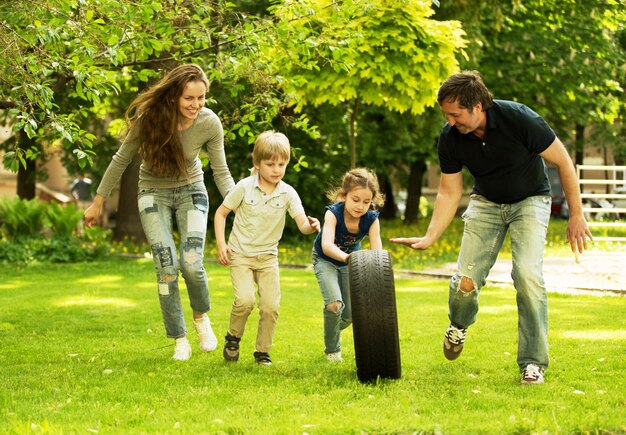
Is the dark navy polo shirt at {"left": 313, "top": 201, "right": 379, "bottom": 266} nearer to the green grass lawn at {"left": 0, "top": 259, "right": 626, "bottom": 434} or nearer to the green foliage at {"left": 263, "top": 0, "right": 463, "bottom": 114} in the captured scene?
the green grass lawn at {"left": 0, "top": 259, "right": 626, "bottom": 434}

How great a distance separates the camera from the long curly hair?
6434 millimetres

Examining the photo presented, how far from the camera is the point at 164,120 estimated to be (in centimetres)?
646

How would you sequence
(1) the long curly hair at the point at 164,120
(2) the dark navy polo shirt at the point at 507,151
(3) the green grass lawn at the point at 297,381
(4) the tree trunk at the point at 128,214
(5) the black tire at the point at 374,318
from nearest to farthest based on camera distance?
(3) the green grass lawn at the point at 297,381 < (5) the black tire at the point at 374,318 < (2) the dark navy polo shirt at the point at 507,151 < (1) the long curly hair at the point at 164,120 < (4) the tree trunk at the point at 128,214

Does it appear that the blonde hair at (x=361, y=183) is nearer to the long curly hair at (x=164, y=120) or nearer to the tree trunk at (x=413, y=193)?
the long curly hair at (x=164, y=120)

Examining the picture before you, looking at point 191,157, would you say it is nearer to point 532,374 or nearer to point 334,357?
point 334,357

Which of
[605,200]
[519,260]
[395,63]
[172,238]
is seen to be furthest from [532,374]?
[605,200]

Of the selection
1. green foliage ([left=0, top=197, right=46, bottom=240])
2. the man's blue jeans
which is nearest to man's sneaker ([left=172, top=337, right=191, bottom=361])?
the man's blue jeans

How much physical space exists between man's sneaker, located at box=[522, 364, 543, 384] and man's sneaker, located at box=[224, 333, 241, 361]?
2.05m

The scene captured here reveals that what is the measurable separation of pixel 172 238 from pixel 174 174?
464 millimetres

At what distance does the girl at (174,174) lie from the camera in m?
6.46

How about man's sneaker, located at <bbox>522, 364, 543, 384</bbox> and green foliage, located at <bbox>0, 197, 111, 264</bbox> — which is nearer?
man's sneaker, located at <bbox>522, 364, 543, 384</bbox>

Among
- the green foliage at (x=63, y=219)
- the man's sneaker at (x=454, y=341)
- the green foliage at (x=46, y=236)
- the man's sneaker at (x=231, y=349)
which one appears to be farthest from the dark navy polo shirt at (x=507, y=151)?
the green foliage at (x=63, y=219)

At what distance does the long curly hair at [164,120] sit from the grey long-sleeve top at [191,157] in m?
0.11

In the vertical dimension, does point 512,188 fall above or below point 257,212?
above
